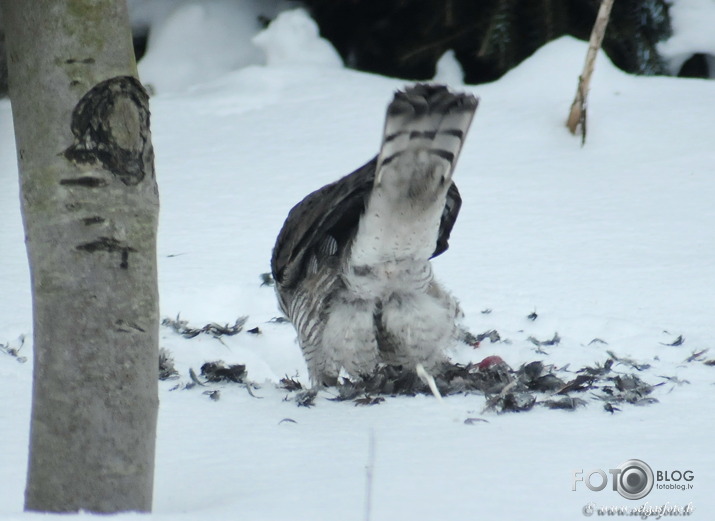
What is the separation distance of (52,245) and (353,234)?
181 cm

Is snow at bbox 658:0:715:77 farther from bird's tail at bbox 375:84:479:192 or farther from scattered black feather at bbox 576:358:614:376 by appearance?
bird's tail at bbox 375:84:479:192

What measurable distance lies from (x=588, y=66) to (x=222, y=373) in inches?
141

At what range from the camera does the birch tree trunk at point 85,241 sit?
67.6 inches

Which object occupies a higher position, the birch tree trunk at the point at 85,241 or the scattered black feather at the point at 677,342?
the birch tree trunk at the point at 85,241

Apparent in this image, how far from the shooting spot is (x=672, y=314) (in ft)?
13.9

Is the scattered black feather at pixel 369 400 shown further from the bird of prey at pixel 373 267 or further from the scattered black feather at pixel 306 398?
the bird of prey at pixel 373 267

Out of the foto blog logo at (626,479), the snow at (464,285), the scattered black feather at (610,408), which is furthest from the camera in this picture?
the scattered black feather at (610,408)

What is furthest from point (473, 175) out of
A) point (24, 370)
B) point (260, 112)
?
point (24, 370)

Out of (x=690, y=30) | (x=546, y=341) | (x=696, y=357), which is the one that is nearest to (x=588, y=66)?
(x=690, y=30)

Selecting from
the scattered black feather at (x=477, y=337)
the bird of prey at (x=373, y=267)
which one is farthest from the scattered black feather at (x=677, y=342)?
the bird of prey at (x=373, y=267)

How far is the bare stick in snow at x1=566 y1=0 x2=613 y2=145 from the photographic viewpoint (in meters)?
5.88

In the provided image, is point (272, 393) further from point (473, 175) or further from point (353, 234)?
point (473, 175)

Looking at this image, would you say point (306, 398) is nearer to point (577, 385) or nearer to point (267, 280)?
point (577, 385)

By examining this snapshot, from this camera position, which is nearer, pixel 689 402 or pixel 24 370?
pixel 689 402
